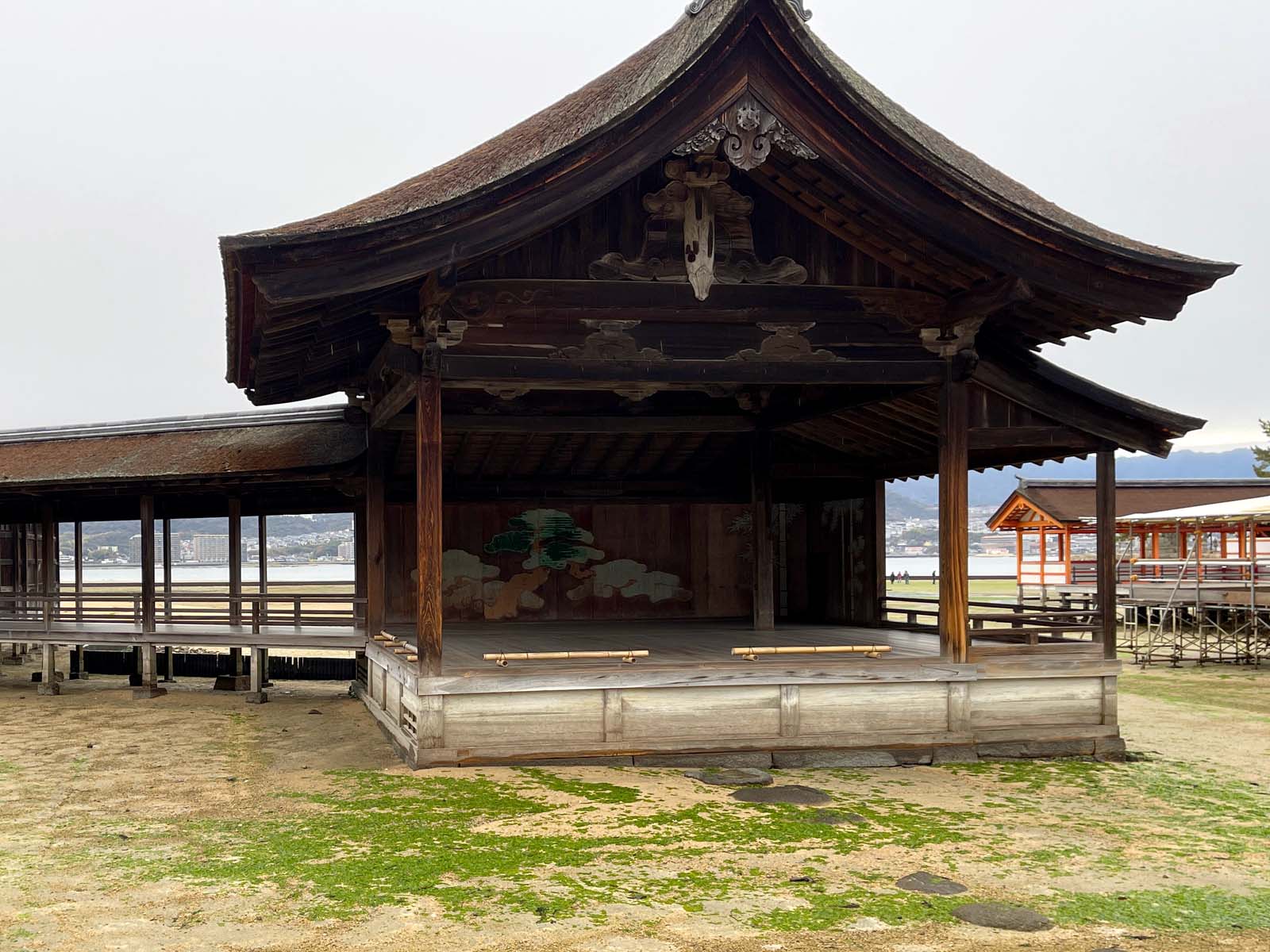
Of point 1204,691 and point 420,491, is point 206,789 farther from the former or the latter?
point 1204,691

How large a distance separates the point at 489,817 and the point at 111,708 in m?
11.4

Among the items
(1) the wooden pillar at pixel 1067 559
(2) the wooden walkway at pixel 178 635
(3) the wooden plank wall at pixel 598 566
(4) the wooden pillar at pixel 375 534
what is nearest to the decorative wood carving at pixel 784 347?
(4) the wooden pillar at pixel 375 534

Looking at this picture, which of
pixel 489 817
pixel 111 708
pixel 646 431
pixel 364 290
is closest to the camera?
pixel 489 817

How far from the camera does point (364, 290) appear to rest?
33.7 feet

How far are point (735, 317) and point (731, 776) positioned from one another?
14.2ft

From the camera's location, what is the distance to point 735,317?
1180cm

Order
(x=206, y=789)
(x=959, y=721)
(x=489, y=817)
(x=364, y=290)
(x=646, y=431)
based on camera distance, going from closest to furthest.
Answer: (x=489, y=817) → (x=364, y=290) → (x=206, y=789) → (x=959, y=721) → (x=646, y=431)

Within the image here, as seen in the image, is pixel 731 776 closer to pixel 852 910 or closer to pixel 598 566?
pixel 852 910

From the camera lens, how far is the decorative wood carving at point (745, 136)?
10.4 metres

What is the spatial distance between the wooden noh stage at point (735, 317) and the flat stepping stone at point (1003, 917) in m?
4.39

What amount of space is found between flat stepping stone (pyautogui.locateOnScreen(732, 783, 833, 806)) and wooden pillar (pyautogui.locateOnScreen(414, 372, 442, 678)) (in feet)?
9.75

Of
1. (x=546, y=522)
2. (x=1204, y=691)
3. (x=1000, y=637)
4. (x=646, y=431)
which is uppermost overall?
(x=646, y=431)

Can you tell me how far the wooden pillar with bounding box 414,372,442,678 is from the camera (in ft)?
36.4

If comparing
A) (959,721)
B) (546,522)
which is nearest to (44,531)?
(546,522)
